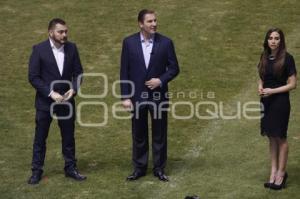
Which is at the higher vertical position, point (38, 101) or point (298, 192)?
point (38, 101)

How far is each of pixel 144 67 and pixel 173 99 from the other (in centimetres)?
399

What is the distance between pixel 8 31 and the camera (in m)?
18.0

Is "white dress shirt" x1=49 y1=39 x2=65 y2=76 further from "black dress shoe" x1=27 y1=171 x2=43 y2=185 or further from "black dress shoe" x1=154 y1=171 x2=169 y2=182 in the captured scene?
"black dress shoe" x1=154 y1=171 x2=169 y2=182

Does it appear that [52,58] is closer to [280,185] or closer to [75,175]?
[75,175]

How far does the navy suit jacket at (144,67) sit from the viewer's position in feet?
35.3

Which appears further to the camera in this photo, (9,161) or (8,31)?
(8,31)

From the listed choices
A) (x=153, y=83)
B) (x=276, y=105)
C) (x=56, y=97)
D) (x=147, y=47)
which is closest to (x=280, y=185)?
(x=276, y=105)

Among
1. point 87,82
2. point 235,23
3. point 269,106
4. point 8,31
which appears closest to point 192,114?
point 87,82

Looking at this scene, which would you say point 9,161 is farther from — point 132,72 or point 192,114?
point 192,114

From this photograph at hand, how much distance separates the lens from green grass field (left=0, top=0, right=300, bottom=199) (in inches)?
430

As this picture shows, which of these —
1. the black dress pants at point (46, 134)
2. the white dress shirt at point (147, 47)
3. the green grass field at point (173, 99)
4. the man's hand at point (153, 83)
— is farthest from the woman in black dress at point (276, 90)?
the black dress pants at point (46, 134)

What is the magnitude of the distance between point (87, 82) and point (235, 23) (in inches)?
167

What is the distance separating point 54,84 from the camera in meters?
10.8

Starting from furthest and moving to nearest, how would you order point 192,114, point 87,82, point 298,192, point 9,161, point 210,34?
point 210,34 → point 87,82 → point 192,114 → point 9,161 → point 298,192
